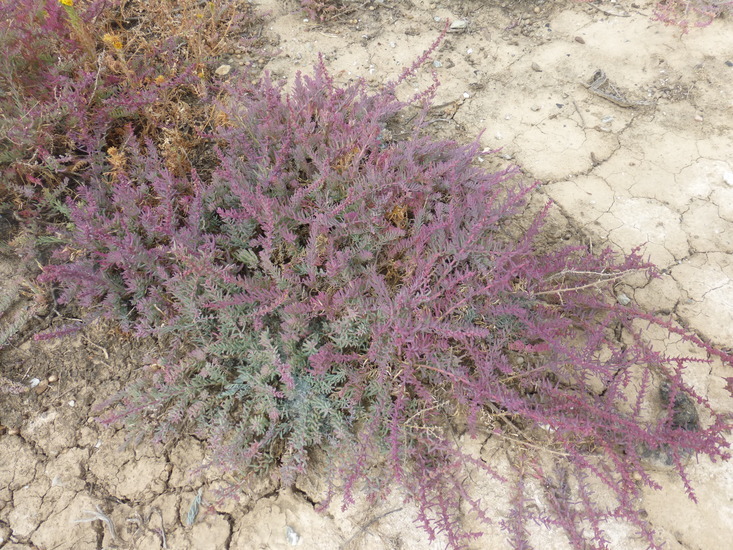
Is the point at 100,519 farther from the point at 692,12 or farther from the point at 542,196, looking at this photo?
the point at 692,12

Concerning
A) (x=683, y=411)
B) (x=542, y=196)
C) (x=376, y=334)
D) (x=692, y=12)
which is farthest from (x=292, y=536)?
(x=692, y=12)

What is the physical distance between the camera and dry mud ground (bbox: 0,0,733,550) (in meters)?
2.06

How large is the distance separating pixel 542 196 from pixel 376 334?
5.50ft

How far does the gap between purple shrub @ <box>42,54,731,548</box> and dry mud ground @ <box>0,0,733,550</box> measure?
16 cm

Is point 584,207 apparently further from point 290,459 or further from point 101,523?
point 101,523

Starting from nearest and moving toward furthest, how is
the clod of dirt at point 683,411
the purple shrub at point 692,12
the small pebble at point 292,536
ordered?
the small pebble at point 292,536
the clod of dirt at point 683,411
the purple shrub at point 692,12

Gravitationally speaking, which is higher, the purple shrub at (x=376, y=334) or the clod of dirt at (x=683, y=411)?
the purple shrub at (x=376, y=334)

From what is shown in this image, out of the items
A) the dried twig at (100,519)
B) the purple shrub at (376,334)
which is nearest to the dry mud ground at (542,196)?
the dried twig at (100,519)

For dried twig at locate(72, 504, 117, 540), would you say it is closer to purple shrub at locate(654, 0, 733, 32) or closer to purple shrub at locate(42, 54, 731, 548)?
purple shrub at locate(42, 54, 731, 548)

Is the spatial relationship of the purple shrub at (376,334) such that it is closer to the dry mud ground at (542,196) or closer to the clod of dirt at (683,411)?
the clod of dirt at (683,411)

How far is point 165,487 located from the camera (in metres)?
2.15

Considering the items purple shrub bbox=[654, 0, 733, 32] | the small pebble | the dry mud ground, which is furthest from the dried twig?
purple shrub bbox=[654, 0, 733, 32]

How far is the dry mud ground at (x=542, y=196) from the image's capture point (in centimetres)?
206

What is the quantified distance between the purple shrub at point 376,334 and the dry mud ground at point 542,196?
16cm
